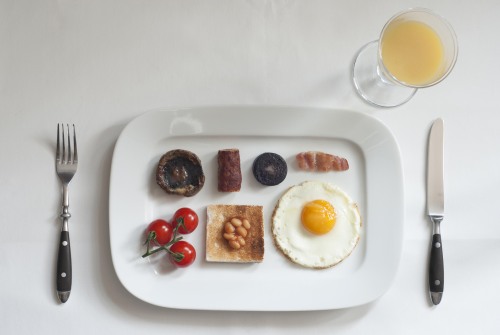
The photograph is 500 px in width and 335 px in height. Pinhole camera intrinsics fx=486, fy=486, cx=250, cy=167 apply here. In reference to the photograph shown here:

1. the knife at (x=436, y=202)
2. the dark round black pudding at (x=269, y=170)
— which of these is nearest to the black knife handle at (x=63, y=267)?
the dark round black pudding at (x=269, y=170)

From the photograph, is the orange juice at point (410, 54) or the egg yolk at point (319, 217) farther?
the egg yolk at point (319, 217)

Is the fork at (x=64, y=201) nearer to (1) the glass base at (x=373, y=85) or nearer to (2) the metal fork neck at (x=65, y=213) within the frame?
(2) the metal fork neck at (x=65, y=213)

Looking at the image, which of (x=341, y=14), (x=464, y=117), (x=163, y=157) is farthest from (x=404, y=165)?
(x=163, y=157)

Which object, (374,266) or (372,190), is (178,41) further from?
(374,266)

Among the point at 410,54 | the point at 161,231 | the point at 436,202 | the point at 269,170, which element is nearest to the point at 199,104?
the point at 269,170

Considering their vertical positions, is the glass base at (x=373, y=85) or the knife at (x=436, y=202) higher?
the glass base at (x=373, y=85)

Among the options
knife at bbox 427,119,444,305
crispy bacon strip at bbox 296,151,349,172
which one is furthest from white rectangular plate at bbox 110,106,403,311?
knife at bbox 427,119,444,305

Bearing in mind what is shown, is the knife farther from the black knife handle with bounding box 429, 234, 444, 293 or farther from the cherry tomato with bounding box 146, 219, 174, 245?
the cherry tomato with bounding box 146, 219, 174, 245
